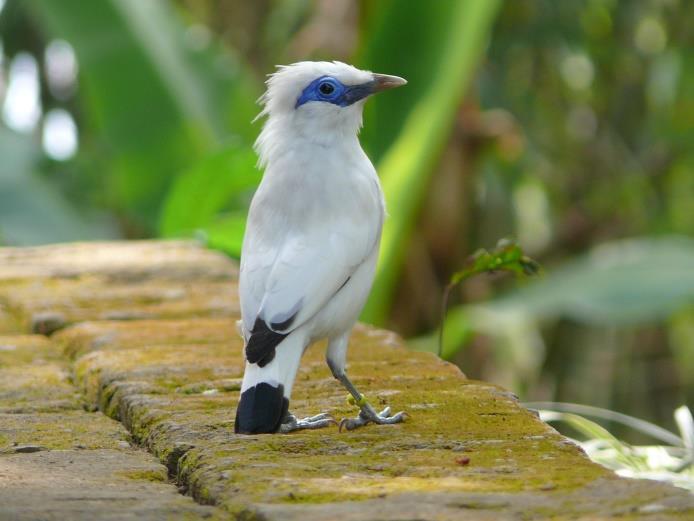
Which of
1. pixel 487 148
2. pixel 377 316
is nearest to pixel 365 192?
pixel 377 316

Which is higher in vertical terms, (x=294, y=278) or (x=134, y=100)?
(x=134, y=100)

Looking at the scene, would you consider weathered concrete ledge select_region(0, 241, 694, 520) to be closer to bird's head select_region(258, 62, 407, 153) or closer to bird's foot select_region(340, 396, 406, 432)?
bird's foot select_region(340, 396, 406, 432)

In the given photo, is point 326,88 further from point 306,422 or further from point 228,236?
point 228,236

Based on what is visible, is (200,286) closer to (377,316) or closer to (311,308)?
(311,308)

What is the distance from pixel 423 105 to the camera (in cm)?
635

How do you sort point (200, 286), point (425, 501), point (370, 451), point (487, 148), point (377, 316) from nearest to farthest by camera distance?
point (425, 501), point (370, 451), point (200, 286), point (377, 316), point (487, 148)

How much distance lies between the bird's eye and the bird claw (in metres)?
0.90

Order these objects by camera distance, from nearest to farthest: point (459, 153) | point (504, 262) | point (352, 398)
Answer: point (352, 398) < point (504, 262) < point (459, 153)

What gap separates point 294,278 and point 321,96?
0.60 metres

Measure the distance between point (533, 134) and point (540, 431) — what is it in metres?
7.77

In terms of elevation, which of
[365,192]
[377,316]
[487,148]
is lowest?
[377,316]

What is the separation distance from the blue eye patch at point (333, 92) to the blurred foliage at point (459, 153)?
1.17 metres

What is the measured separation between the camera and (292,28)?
924cm

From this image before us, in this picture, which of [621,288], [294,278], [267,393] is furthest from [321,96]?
[621,288]
